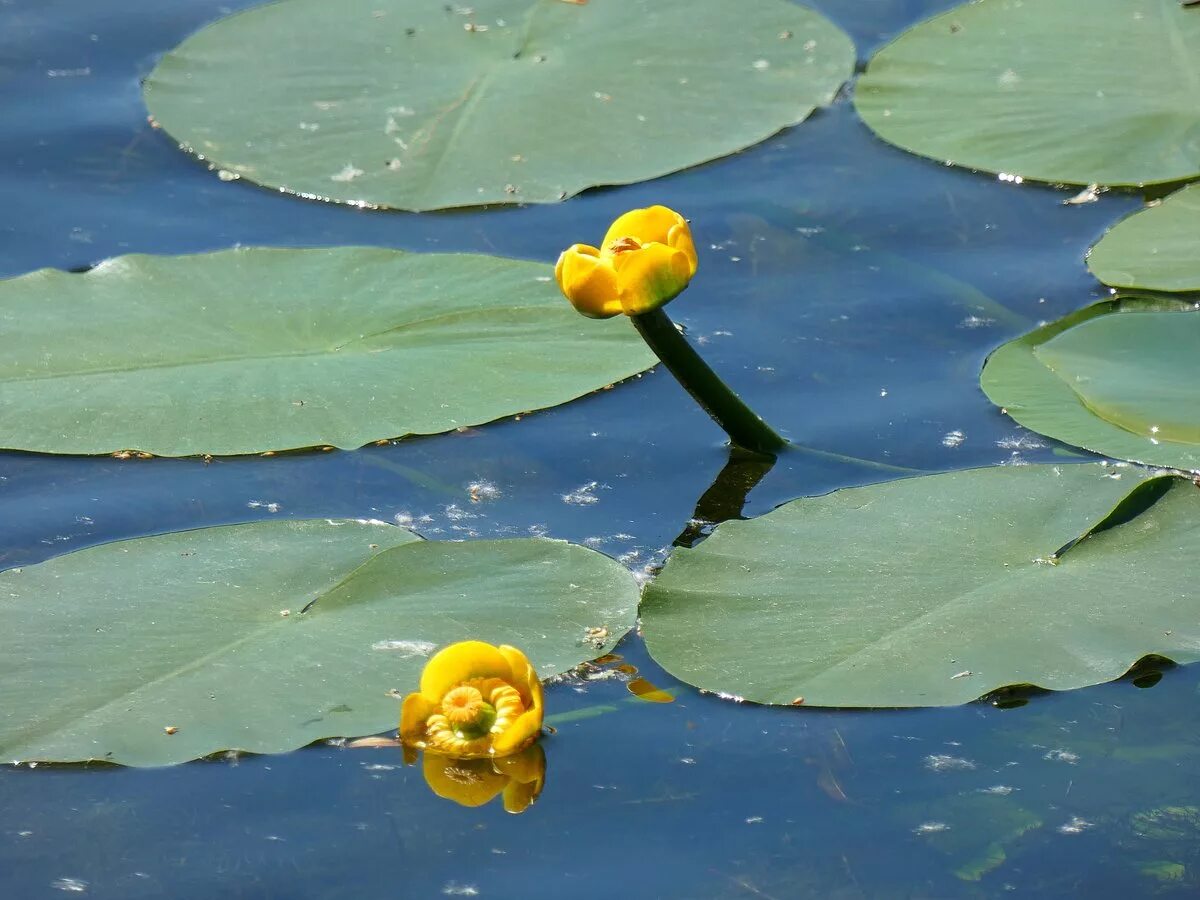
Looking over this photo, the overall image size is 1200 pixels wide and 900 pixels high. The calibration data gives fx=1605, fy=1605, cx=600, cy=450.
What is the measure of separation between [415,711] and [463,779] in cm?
10

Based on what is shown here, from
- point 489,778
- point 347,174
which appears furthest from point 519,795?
point 347,174

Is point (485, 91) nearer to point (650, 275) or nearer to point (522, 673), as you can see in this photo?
point (650, 275)

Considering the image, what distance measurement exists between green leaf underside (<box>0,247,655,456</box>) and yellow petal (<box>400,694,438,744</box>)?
0.66 m

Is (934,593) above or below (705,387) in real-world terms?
below

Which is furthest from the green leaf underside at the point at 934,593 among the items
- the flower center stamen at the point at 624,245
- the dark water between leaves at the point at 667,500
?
the flower center stamen at the point at 624,245

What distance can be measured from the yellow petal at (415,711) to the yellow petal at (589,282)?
0.57m

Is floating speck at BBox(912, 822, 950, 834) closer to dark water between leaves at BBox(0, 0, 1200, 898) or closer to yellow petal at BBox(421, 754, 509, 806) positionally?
dark water between leaves at BBox(0, 0, 1200, 898)

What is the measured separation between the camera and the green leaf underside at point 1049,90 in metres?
3.14

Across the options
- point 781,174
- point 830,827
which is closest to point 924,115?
point 781,174

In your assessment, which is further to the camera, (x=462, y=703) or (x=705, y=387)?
(x=705, y=387)

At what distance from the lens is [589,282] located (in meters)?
2.12

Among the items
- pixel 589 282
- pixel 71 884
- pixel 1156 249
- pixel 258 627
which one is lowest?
pixel 71 884

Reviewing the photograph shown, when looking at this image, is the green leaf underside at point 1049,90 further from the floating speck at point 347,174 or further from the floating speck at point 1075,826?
the floating speck at point 1075,826

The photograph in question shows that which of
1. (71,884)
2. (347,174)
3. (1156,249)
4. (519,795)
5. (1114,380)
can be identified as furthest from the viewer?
(347,174)
